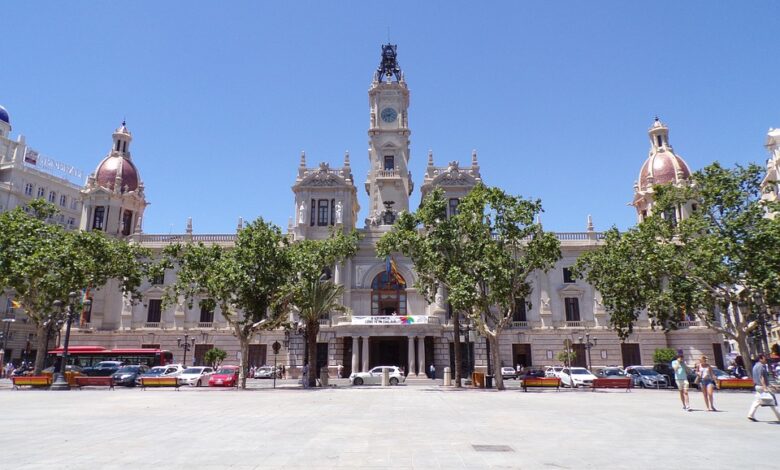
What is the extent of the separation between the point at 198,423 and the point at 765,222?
30.3m

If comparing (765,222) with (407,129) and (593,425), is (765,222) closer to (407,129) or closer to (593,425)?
(593,425)

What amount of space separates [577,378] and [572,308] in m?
16.6

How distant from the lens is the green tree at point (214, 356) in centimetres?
4776

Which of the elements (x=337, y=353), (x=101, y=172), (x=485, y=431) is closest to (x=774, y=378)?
(x=485, y=431)

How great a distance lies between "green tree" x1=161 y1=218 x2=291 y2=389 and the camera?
33.8m

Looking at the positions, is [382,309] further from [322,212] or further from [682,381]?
[682,381]

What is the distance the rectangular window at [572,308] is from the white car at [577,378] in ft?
46.6

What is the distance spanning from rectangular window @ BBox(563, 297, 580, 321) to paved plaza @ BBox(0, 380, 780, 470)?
3431 centimetres

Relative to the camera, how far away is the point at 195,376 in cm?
3816

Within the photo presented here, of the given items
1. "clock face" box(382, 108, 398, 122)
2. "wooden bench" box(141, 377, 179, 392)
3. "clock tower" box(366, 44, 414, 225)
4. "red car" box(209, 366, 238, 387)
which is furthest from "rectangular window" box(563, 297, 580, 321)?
"wooden bench" box(141, 377, 179, 392)

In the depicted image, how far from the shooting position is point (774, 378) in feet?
96.1

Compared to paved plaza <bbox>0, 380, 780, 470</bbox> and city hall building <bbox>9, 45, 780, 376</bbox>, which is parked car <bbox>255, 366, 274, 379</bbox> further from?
paved plaza <bbox>0, 380, 780, 470</bbox>

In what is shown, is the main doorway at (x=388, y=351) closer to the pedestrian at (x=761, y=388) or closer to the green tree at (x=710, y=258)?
the green tree at (x=710, y=258)

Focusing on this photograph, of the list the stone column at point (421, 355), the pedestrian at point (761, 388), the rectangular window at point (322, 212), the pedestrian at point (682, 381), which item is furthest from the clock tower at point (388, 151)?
the pedestrian at point (761, 388)
